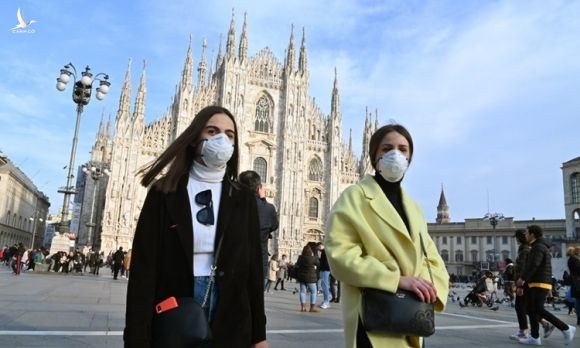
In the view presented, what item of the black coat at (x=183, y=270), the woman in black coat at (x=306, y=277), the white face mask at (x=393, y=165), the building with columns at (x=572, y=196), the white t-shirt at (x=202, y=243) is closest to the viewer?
the black coat at (x=183, y=270)

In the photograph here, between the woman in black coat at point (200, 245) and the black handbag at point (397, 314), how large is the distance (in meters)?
0.53

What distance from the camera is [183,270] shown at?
6.59ft

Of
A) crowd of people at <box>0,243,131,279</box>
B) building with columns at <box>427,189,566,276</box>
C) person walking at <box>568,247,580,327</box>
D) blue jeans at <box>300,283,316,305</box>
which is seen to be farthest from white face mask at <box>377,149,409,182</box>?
building with columns at <box>427,189,566,276</box>

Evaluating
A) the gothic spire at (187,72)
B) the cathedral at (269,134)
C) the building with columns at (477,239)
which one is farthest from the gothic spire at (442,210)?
the gothic spire at (187,72)

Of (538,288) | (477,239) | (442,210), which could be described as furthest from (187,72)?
(442,210)

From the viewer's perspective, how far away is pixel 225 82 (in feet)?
129

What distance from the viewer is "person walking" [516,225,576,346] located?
20.2 ft

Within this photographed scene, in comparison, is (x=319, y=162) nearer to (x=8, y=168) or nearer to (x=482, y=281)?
(x=482, y=281)

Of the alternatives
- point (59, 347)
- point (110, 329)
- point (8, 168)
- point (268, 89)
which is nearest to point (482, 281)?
point (110, 329)

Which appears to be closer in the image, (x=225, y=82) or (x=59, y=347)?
(x=59, y=347)

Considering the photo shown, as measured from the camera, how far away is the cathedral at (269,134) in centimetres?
3688

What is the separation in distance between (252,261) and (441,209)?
8755 cm

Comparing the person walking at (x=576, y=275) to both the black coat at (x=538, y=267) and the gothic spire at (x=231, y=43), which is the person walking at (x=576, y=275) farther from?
the gothic spire at (x=231, y=43)

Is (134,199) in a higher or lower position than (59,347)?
higher
